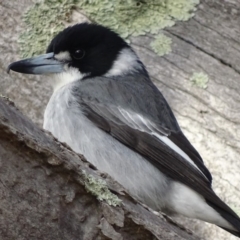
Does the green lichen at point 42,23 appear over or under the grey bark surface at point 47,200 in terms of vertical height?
under

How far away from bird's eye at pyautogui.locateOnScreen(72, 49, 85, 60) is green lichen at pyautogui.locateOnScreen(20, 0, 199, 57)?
15 cm

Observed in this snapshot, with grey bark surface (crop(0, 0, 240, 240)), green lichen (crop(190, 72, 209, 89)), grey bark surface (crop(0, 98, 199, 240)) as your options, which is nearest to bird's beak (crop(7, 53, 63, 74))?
grey bark surface (crop(0, 0, 240, 240))

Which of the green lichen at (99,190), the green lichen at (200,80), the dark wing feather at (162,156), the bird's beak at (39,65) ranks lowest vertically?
the dark wing feather at (162,156)

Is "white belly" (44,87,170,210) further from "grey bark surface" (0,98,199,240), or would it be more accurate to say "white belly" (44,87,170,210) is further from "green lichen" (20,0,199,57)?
"grey bark surface" (0,98,199,240)

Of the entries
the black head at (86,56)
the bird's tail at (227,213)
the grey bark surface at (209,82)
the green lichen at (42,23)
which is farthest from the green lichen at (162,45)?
the bird's tail at (227,213)

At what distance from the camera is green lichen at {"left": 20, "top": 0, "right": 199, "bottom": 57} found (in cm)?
354

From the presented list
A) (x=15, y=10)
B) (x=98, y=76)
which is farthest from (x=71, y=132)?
(x=15, y=10)

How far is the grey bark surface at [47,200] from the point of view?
2043mm

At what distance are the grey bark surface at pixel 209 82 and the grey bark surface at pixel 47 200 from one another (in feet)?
3.70

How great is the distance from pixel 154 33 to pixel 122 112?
0.44 meters

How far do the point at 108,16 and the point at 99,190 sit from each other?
1.67 meters

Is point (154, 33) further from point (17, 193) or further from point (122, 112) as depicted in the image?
point (17, 193)

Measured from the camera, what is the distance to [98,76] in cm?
365

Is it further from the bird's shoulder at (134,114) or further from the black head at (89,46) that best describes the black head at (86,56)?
the bird's shoulder at (134,114)
